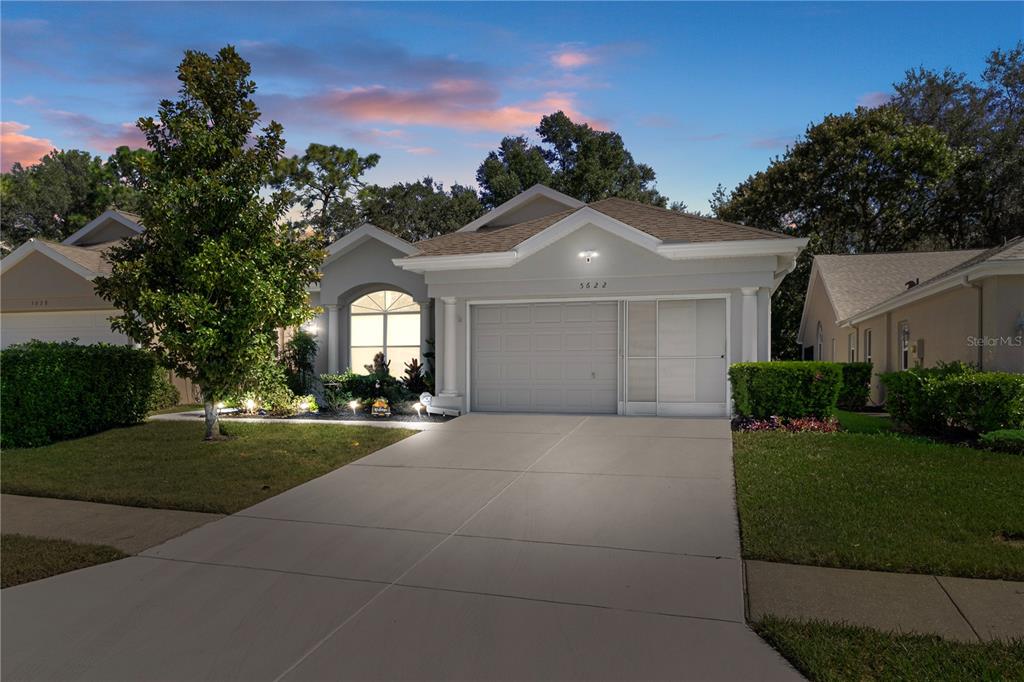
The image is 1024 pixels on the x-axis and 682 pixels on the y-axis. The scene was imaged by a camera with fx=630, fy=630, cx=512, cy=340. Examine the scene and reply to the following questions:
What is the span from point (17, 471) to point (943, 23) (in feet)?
65.9

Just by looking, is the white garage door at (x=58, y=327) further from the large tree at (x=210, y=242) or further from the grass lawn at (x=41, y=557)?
the grass lawn at (x=41, y=557)

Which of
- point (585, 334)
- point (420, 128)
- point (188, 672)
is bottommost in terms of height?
point (188, 672)

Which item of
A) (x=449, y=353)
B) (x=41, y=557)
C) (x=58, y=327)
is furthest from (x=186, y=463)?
(x=58, y=327)

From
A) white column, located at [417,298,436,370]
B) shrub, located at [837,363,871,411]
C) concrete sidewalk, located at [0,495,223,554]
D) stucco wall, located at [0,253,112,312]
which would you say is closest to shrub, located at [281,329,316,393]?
white column, located at [417,298,436,370]

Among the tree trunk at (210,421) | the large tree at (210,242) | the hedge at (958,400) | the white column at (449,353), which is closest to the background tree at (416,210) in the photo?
the white column at (449,353)

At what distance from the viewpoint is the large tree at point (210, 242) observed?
9.66m

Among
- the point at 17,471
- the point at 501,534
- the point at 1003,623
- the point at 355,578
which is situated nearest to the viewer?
the point at 1003,623

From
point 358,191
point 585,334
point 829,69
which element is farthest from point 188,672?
point 358,191

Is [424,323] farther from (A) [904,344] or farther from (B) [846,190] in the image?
(B) [846,190]

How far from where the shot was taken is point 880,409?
17266mm

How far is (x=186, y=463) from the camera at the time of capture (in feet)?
28.8

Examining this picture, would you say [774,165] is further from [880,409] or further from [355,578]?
[355,578]

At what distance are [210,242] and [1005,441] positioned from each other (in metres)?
11.6

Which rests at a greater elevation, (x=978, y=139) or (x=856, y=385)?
(x=978, y=139)
